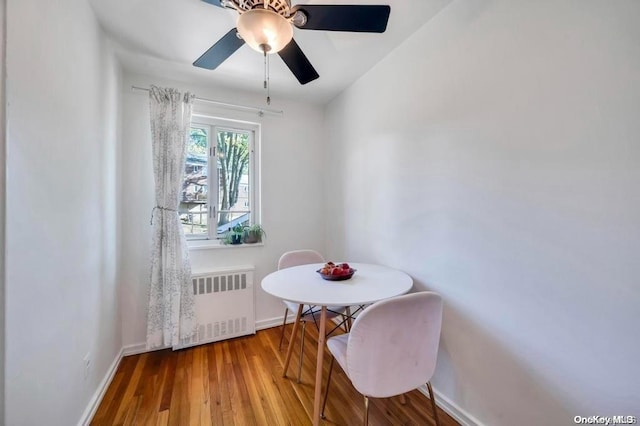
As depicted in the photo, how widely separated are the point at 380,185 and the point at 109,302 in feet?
7.51

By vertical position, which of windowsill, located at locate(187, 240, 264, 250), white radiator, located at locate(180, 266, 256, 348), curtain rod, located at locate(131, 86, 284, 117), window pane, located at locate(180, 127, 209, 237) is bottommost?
white radiator, located at locate(180, 266, 256, 348)

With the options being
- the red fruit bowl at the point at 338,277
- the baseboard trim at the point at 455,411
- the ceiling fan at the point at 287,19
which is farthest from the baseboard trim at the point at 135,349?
the ceiling fan at the point at 287,19

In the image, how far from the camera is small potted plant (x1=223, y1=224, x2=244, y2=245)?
101 inches

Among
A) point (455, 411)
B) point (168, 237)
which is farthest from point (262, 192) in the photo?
point (455, 411)

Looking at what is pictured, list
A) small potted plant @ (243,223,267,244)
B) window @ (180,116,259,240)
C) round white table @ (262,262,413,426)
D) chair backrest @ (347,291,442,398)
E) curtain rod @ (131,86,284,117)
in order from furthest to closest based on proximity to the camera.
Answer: small potted plant @ (243,223,267,244) → window @ (180,116,259,240) → curtain rod @ (131,86,284,117) → round white table @ (262,262,413,426) → chair backrest @ (347,291,442,398)

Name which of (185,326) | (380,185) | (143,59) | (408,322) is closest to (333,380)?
(408,322)

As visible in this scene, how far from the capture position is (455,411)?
58.0 inches

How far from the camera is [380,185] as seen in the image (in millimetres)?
2104

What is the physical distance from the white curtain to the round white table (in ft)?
3.27

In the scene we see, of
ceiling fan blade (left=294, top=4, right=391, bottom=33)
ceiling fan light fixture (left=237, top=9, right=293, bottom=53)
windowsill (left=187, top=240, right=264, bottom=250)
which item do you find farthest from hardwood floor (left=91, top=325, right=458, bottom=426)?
ceiling fan blade (left=294, top=4, right=391, bottom=33)

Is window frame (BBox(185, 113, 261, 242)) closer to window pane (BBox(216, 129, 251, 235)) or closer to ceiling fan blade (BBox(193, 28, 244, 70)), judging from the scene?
window pane (BBox(216, 129, 251, 235))

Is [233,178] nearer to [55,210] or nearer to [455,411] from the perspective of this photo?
[55,210]

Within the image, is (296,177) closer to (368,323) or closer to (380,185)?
(380,185)

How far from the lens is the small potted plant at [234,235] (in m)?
2.57
